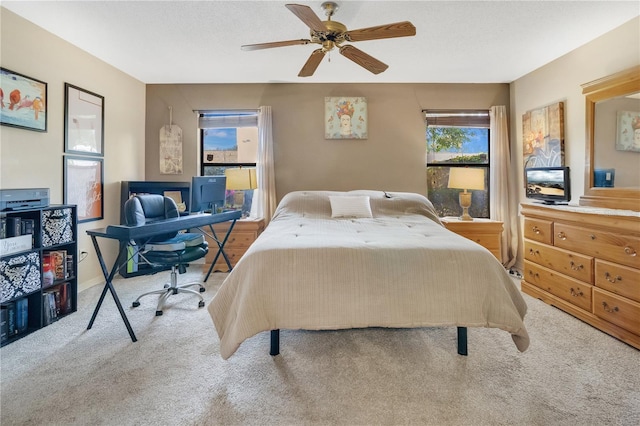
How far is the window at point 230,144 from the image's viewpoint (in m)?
4.02

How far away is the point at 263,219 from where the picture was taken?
3842 millimetres

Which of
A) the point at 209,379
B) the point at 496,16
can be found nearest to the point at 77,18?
the point at 209,379

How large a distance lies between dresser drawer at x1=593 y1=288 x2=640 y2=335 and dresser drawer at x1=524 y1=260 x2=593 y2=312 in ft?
0.25

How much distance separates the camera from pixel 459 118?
3977 millimetres

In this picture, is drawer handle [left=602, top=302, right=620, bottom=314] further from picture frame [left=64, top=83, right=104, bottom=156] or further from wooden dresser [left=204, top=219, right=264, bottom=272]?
picture frame [left=64, top=83, right=104, bottom=156]

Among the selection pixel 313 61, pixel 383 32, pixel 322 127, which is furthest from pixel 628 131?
pixel 322 127

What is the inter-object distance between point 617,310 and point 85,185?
4.68 meters

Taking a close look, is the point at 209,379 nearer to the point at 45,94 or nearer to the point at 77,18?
the point at 45,94

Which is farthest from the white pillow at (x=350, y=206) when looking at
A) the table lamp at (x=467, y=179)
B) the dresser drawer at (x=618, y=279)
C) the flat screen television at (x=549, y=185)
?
the dresser drawer at (x=618, y=279)

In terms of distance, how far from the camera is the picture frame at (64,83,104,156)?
2.83 metres

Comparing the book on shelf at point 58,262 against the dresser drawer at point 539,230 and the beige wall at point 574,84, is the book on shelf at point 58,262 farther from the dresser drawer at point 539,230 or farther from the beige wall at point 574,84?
the beige wall at point 574,84

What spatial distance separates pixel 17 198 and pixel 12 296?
0.67 m

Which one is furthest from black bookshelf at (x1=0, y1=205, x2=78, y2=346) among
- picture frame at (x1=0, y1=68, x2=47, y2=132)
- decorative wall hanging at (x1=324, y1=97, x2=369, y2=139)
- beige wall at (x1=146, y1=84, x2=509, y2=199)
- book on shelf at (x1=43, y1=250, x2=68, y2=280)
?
decorative wall hanging at (x1=324, y1=97, x2=369, y2=139)

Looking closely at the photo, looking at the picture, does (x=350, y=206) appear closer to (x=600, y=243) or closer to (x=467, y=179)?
(x=467, y=179)
